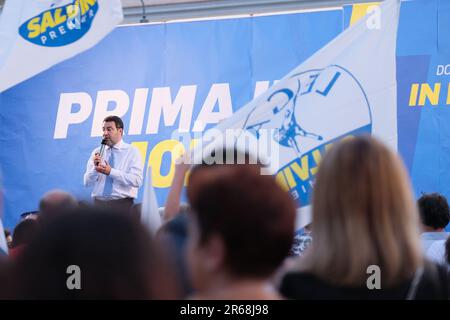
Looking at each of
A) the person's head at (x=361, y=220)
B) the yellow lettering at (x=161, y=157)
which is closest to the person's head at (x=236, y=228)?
the person's head at (x=361, y=220)

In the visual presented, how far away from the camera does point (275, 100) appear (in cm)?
469

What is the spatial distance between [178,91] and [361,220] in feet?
22.4

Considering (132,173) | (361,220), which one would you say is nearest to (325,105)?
(361,220)

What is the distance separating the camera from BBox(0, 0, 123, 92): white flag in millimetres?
5734

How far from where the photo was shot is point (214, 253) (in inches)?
74.0

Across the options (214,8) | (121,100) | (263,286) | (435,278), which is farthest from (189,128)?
(263,286)

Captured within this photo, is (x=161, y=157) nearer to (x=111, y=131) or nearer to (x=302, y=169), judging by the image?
(x=111, y=131)

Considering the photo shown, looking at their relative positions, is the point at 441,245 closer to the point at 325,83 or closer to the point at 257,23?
the point at 325,83

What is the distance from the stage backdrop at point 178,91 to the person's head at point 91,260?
6819mm

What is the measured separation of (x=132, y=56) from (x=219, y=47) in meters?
1.08

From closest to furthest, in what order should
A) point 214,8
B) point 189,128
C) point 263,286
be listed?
point 263,286 → point 189,128 → point 214,8

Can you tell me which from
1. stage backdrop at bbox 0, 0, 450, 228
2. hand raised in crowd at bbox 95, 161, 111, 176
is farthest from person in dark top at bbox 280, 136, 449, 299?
stage backdrop at bbox 0, 0, 450, 228

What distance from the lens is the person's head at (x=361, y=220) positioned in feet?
7.85

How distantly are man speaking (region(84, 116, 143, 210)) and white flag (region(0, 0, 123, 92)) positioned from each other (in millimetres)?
1751
